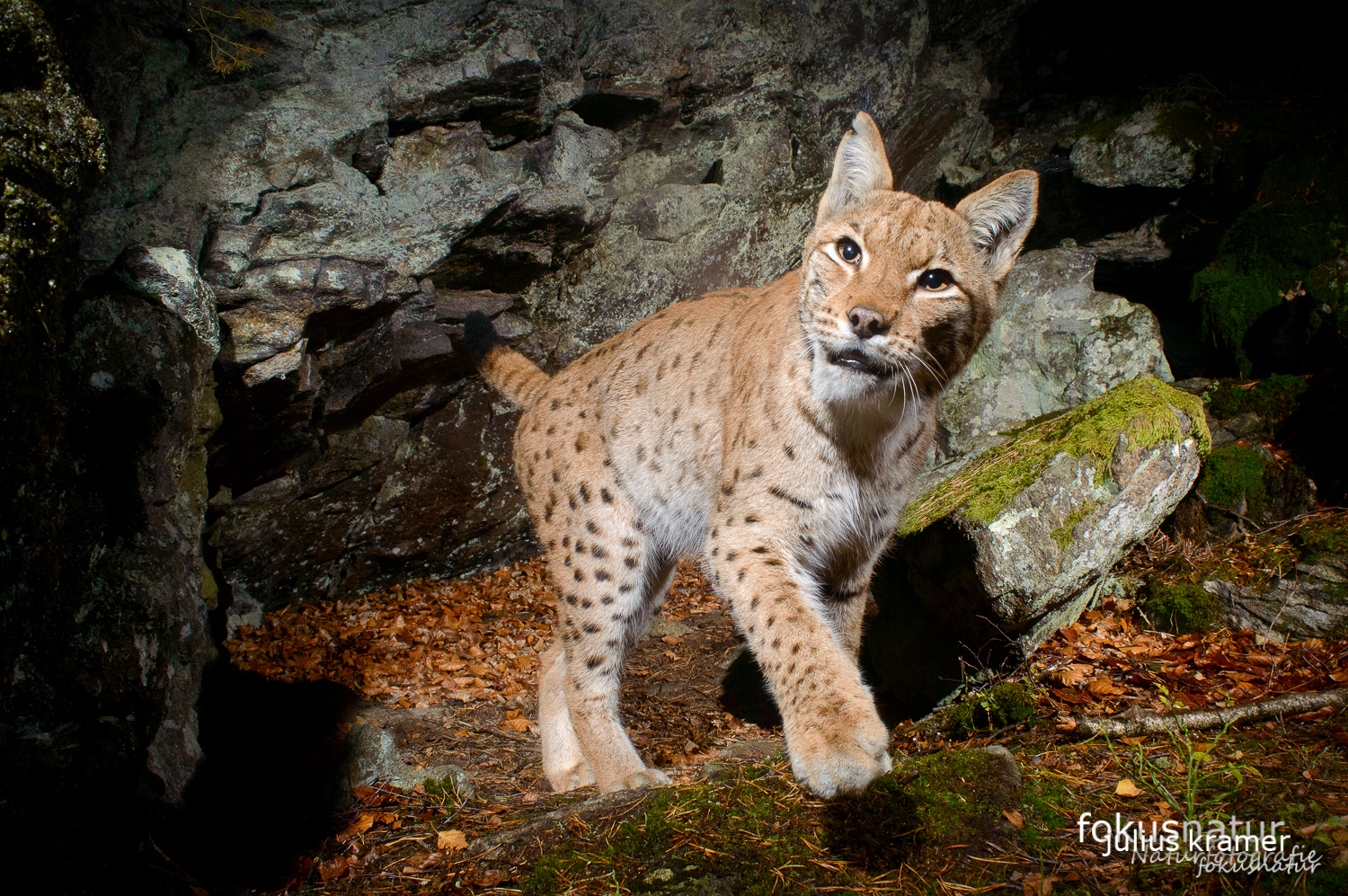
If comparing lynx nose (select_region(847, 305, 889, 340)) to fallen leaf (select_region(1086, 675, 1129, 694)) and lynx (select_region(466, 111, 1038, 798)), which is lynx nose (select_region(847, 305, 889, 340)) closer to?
lynx (select_region(466, 111, 1038, 798))

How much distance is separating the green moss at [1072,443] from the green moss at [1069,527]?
0.83ft

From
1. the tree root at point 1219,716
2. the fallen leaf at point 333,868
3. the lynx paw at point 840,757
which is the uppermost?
the lynx paw at point 840,757

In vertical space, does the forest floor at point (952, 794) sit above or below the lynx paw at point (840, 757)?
below

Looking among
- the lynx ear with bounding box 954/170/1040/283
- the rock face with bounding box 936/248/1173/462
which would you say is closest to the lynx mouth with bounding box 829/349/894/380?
the lynx ear with bounding box 954/170/1040/283

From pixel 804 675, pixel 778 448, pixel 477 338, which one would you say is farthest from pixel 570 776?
pixel 477 338

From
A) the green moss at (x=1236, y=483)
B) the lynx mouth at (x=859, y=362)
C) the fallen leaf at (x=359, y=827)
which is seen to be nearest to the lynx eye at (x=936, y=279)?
the lynx mouth at (x=859, y=362)

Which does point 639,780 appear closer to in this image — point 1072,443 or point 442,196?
point 1072,443

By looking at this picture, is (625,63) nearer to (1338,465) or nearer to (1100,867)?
(1338,465)

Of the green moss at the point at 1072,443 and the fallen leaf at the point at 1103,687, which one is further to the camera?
the green moss at the point at 1072,443

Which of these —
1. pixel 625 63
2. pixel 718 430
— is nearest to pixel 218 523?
pixel 718 430

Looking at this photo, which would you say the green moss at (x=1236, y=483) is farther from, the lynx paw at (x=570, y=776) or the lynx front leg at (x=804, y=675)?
the lynx paw at (x=570, y=776)

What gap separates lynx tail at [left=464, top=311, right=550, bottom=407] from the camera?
16.9ft

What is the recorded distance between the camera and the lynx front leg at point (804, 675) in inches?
97.8

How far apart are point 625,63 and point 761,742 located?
617 centimetres
